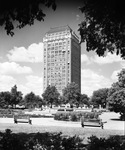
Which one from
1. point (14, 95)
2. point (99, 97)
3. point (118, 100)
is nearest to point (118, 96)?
point (118, 100)

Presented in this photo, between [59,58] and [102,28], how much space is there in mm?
161857

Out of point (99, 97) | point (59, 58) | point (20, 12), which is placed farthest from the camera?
point (59, 58)

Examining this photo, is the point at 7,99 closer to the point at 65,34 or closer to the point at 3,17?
the point at 3,17

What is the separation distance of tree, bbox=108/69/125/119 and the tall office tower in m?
140

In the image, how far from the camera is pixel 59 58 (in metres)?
170

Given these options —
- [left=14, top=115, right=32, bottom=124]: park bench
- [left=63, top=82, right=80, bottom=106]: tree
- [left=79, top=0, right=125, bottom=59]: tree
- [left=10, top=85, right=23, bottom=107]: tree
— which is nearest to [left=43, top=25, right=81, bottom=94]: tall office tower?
[left=10, top=85, right=23, bottom=107]: tree

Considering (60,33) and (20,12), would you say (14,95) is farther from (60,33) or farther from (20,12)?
(60,33)

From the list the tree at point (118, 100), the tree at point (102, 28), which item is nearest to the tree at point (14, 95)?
the tree at point (118, 100)

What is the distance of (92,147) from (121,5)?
3975 millimetres

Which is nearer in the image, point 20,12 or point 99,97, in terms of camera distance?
point 20,12

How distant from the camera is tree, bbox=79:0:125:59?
6164 mm

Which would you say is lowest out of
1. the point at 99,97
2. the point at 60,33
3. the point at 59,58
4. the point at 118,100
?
the point at 99,97

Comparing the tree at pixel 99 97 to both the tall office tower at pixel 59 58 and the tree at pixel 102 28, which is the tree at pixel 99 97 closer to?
the tall office tower at pixel 59 58

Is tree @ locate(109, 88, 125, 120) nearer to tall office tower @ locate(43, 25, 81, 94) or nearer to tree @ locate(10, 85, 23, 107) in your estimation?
tree @ locate(10, 85, 23, 107)
